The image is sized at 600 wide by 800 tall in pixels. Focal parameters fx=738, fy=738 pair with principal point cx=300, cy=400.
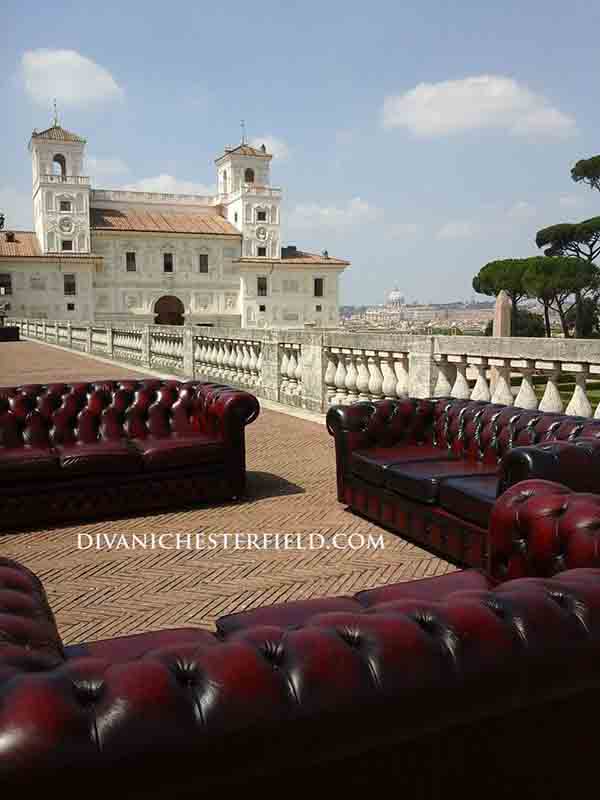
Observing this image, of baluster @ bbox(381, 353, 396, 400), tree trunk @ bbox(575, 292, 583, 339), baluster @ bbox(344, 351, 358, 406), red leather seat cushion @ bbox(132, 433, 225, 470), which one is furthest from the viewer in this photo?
tree trunk @ bbox(575, 292, 583, 339)

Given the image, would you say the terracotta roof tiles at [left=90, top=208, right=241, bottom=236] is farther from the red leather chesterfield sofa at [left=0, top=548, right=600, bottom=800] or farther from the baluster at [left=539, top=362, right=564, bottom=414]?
the red leather chesterfield sofa at [left=0, top=548, right=600, bottom=800]

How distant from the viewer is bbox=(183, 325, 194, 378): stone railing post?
626 inches

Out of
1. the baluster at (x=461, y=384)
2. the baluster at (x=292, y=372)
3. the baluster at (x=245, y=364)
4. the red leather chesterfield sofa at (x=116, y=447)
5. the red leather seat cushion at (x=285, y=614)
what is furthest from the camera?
the baluster at (x=245, y=364)

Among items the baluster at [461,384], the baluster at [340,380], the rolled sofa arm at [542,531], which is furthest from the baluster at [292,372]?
the rolled sofa arm at [542,531]

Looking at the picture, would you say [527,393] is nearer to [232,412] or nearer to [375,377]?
[232,412]

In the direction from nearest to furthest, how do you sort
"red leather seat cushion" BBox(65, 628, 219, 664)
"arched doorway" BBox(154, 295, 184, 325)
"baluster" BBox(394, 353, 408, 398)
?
"red leather seat cushion" BBox(65, 628, 219, 664) → "baluster" BBox(394, 353, 408, 398) → "arched doorway" BBox(154, 295, 184, 325)

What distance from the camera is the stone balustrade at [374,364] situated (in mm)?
6242

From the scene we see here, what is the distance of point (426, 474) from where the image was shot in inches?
199

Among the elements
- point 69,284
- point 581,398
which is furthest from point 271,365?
point 69,284

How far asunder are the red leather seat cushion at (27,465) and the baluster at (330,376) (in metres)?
5.30

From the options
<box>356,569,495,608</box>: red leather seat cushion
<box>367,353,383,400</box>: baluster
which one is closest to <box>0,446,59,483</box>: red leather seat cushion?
<box>356,569,495,608</box>: red leather seat cushion

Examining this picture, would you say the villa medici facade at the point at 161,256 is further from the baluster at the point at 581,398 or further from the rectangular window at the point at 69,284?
the baluster at the point at 581,398

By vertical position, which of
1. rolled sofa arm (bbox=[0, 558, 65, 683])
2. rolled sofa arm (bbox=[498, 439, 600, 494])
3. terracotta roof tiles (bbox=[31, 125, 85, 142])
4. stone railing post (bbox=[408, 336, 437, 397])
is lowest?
rolled sofa arm (bbox=[0, 558, 65, 683])

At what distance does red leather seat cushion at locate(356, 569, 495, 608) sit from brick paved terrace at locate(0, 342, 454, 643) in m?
1.23
